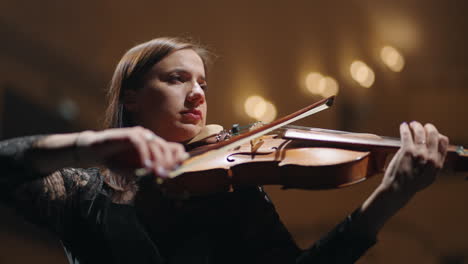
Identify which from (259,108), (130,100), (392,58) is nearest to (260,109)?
(259,108)

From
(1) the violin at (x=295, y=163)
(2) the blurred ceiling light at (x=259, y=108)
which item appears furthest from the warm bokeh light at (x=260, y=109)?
(1) the violin at (x=295, y=163)

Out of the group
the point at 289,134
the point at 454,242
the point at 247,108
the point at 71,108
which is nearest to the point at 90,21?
the point at 71,108

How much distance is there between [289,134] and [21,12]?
4.22 ft

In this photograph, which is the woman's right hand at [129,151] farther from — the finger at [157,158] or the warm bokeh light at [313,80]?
the warm bokeh light at [313,80]

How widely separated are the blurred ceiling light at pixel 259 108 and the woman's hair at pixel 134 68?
33.9 inches

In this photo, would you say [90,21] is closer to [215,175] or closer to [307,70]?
[307,70]

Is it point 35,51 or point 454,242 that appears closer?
point 35,51

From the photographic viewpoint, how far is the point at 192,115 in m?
1.01

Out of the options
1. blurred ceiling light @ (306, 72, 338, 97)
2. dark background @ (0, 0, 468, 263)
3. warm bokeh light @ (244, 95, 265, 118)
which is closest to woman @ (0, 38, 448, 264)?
dark background @ (0, 0, 468, 263)

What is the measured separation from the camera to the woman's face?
1003 mm

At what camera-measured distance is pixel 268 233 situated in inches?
36.5

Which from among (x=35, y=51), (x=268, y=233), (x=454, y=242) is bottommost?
(x=454, y=242)

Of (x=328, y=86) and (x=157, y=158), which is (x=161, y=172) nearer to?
(x=157, y=158)

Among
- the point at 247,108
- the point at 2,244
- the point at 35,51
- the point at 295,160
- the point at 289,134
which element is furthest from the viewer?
the point at 247,108
